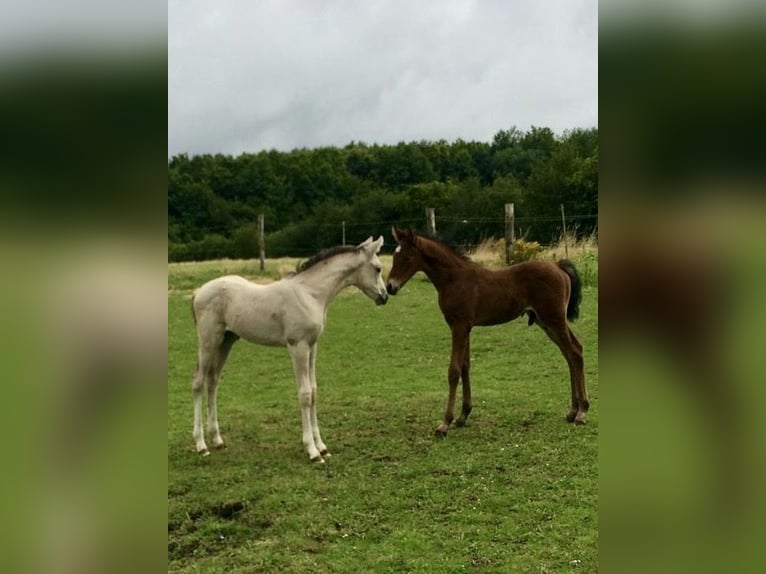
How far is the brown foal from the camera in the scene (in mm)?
5625

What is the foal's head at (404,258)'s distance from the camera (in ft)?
18.5

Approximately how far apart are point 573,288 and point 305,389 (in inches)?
104

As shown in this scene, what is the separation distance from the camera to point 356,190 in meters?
41.2

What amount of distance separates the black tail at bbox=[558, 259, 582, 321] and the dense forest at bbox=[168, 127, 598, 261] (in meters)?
Result: 12.1

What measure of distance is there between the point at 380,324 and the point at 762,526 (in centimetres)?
1072

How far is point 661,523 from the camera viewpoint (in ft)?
2.04

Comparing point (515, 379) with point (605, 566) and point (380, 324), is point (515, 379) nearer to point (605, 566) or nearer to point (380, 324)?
point (380, 324)

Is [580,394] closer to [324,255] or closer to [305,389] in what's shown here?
[305,389]

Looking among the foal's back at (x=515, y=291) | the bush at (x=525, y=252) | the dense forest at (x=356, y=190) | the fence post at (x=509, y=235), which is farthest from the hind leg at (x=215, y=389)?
the dense forest at (x=356, y=190)

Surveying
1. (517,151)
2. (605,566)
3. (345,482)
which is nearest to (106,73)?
(605,566)

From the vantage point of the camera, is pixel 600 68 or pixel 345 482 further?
pixel 345 482

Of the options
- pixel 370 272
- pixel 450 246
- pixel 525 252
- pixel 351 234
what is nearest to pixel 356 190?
pixel 351 234

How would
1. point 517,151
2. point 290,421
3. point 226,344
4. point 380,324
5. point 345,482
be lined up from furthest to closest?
1. point 517,151
2. point 380,324
3. point 290,421
4. point 226,344
5. point 345,482

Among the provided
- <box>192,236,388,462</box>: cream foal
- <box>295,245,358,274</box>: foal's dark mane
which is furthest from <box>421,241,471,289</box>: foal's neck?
<box>295,245,358,274</box>: foal's dark mane
